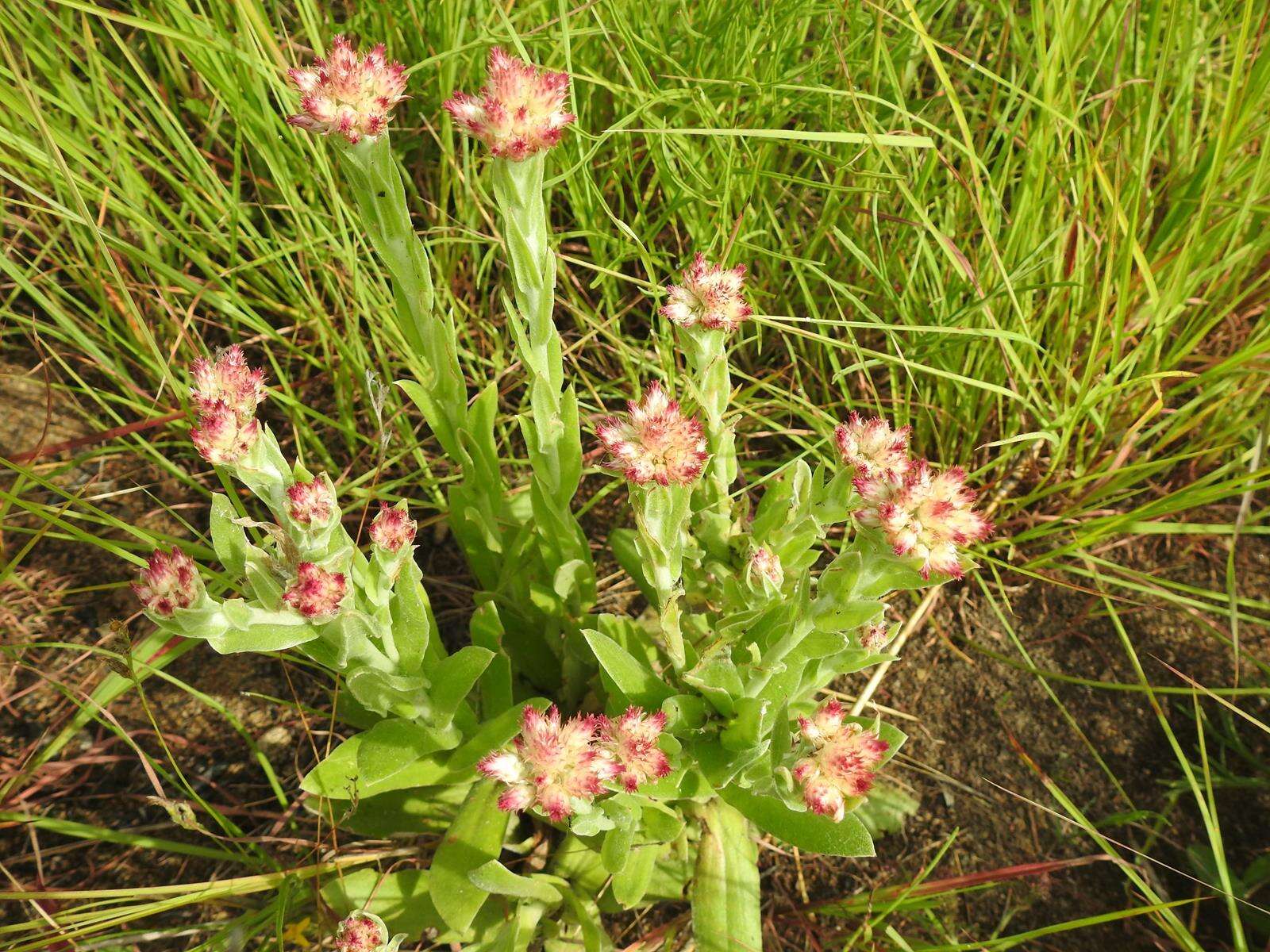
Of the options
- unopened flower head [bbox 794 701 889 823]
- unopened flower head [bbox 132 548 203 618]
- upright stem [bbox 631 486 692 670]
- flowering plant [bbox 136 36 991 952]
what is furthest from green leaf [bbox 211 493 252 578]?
unopened flower head [bbox 794 701 889 823]

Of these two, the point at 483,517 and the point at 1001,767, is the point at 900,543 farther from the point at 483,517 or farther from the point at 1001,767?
the point at 1001,767

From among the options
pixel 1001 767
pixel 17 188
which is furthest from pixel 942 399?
pixel 17 188

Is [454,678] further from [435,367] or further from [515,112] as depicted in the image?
[515,112]

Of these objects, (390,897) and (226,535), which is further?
(390,897)

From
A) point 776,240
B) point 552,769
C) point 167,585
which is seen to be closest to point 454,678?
point 552,769


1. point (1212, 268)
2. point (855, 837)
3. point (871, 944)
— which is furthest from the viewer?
point (1212, 268)


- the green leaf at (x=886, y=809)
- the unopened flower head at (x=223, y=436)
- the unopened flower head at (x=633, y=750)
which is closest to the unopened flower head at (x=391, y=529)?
the unopened flower head at (x=223, y=436)

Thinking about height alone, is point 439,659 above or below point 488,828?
above
